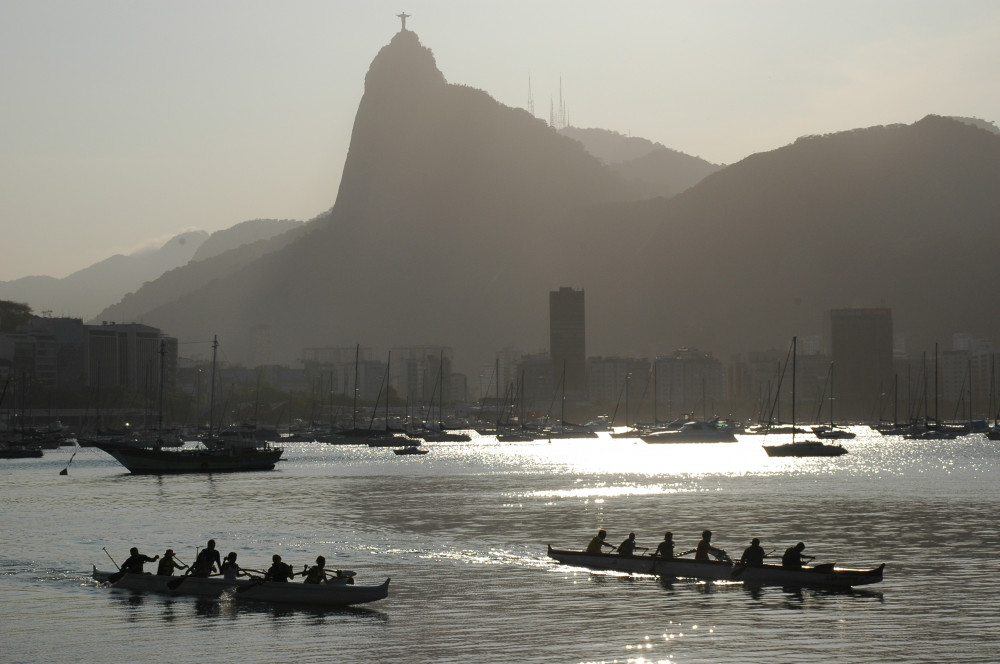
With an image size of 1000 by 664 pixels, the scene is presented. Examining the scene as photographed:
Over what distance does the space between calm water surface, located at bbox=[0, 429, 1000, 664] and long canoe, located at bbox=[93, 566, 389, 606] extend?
694 millimetres

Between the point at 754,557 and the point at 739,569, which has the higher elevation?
the point at 754,557

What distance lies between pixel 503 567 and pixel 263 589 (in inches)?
543

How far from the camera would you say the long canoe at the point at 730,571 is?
53.9 m

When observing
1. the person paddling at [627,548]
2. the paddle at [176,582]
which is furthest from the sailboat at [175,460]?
the person paddling at [627,548]

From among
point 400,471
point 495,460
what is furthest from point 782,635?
point 495,460

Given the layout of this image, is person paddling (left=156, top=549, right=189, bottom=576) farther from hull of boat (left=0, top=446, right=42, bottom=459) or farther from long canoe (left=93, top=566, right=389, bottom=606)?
hull of boat (left=0, top=446, right=42, bottom=459)

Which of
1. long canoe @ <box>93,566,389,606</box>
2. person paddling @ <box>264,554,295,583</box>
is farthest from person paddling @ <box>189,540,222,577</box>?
person paddling @ <box>264,554,295,583</box>

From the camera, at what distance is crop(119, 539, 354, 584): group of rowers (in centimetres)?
5131

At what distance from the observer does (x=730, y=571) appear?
55438mm

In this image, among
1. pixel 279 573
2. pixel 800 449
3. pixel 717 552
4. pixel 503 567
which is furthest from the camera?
pixel 800 449

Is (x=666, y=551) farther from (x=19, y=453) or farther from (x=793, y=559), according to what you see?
(x=19, y=453)

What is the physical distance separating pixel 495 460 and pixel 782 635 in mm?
144285

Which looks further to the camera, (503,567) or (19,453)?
(19,453)

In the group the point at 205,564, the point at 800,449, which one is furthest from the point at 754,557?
the point at 800,449
